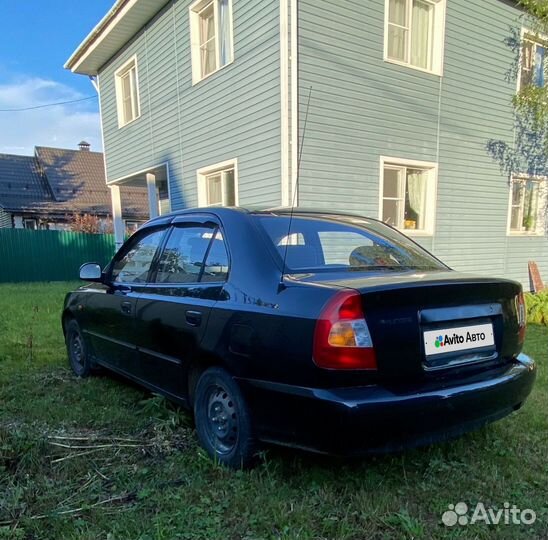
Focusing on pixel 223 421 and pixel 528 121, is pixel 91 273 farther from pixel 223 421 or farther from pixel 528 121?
pixel 528 121

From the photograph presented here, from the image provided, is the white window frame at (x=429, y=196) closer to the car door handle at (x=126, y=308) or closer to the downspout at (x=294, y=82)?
the downspout at (x=294, y=82)

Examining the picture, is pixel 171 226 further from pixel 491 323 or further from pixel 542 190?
pixel 542 190

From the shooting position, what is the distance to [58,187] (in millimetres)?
23828

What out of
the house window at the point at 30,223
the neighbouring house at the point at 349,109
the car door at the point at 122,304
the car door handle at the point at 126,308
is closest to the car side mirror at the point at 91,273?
the car door at the point at 122,304

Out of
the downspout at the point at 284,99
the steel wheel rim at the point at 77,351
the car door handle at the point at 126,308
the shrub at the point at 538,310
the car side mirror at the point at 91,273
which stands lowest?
the shrub at the point at 538,310

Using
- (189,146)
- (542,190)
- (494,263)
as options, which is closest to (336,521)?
(189,146)

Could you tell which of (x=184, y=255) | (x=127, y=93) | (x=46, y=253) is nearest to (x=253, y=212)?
(x=184, y=255)

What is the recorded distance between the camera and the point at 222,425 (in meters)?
2.38

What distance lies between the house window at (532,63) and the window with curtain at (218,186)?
6.61 metres

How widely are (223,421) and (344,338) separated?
0.98 m

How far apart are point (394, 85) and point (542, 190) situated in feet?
17.1

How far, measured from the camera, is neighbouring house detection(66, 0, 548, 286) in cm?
632

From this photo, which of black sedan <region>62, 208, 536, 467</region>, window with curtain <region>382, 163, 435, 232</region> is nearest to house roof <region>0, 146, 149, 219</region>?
window with curtain <region>382, 163, 435, 232</region>

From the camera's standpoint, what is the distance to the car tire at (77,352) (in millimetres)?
3967
